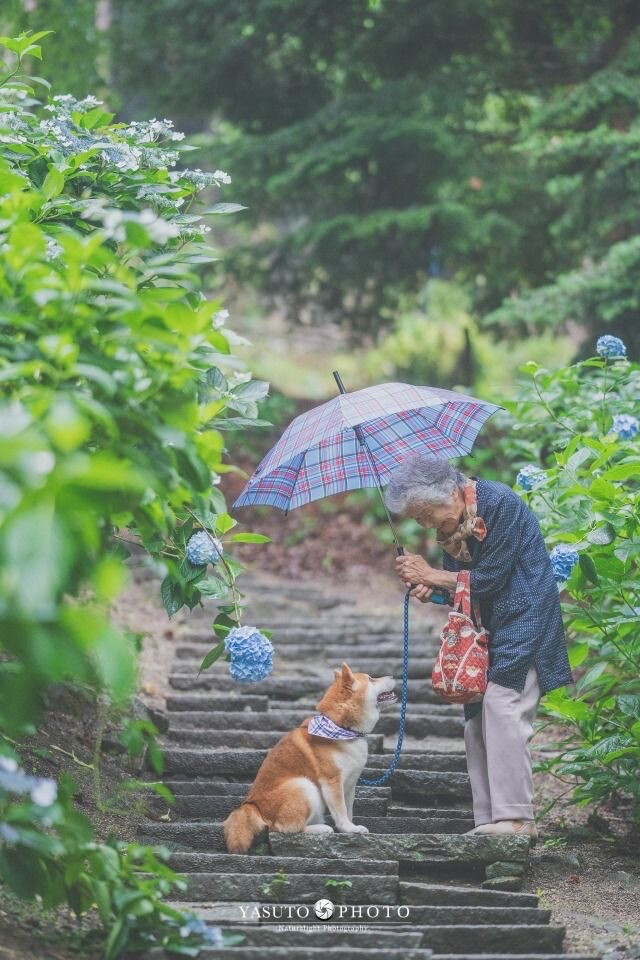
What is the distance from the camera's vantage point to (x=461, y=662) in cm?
406

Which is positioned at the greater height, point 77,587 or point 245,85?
point 245,85

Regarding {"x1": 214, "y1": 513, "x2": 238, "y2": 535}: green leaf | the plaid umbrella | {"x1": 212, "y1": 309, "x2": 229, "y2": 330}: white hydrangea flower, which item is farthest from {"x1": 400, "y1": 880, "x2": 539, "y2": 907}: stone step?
{"x1": 212, "y1": 309, "x2": 229, "y2": 330}: white hydrangea flower

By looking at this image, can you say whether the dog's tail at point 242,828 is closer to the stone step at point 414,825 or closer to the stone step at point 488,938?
the stone step at point 414,825

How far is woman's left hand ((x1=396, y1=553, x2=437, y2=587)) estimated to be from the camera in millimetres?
4238

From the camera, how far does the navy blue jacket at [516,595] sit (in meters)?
4.11

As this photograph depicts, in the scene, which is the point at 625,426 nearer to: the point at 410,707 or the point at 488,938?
the point at 410,707

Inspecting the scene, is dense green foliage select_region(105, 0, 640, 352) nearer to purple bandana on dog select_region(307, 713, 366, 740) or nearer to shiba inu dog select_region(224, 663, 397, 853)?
shiba inu dog select_region(224, 663, 397, 853)

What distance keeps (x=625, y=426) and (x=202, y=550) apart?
206 centimetres

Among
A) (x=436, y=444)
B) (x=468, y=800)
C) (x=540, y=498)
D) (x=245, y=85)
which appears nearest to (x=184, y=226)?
(x=436, y=444)

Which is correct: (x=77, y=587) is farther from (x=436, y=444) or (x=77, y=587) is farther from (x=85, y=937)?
Answer: (x=436, y=444)

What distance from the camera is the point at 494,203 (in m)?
10.5

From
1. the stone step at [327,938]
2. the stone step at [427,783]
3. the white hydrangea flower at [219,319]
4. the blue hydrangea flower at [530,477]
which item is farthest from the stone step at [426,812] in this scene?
the white hydrangea flower at [219,319]

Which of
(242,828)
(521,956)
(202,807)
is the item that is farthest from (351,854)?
(521,956)

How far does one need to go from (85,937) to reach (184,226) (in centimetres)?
251
